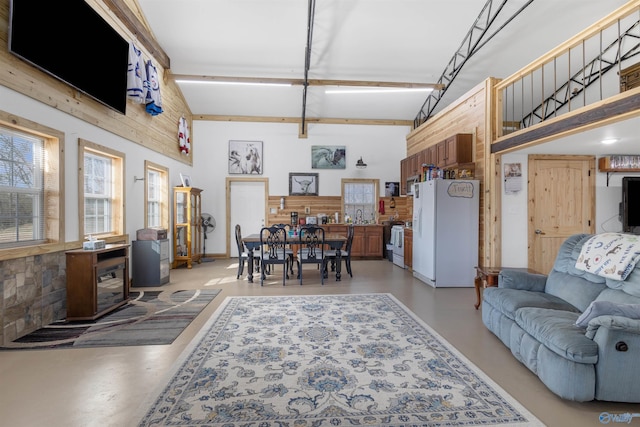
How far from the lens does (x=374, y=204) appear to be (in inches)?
352

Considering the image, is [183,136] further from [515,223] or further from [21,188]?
[515,223]

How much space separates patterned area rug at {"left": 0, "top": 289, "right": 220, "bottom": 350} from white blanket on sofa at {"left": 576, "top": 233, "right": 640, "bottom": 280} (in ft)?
13.1

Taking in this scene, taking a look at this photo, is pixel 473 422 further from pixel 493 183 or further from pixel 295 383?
pixel 493 183

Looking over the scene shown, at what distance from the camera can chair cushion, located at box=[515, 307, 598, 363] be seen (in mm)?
2045

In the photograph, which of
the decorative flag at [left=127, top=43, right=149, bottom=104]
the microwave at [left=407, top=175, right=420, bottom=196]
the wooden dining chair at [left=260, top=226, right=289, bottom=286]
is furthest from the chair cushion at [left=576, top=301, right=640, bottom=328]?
the decorative flag at [left=127, top=43, right=149, bottom=104]

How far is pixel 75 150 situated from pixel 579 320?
5414mm

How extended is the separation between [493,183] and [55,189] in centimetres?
595

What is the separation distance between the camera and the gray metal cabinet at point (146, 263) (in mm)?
5395

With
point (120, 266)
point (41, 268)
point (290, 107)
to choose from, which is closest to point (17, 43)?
point (41, 268)

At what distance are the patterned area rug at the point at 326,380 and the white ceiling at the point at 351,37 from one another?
4.99m

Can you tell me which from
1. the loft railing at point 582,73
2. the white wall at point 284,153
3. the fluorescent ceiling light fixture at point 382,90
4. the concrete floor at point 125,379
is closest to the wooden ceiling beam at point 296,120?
the white wall at point 284,153

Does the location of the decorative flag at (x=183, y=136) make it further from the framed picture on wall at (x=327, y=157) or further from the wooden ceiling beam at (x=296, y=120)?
the framed picture on wall at (x=327, y=157)

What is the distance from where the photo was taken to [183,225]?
7121 millimetres

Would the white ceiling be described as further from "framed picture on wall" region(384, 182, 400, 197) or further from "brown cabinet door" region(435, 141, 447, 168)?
"framed picture on wall" region(384, 182, 400, 197)
